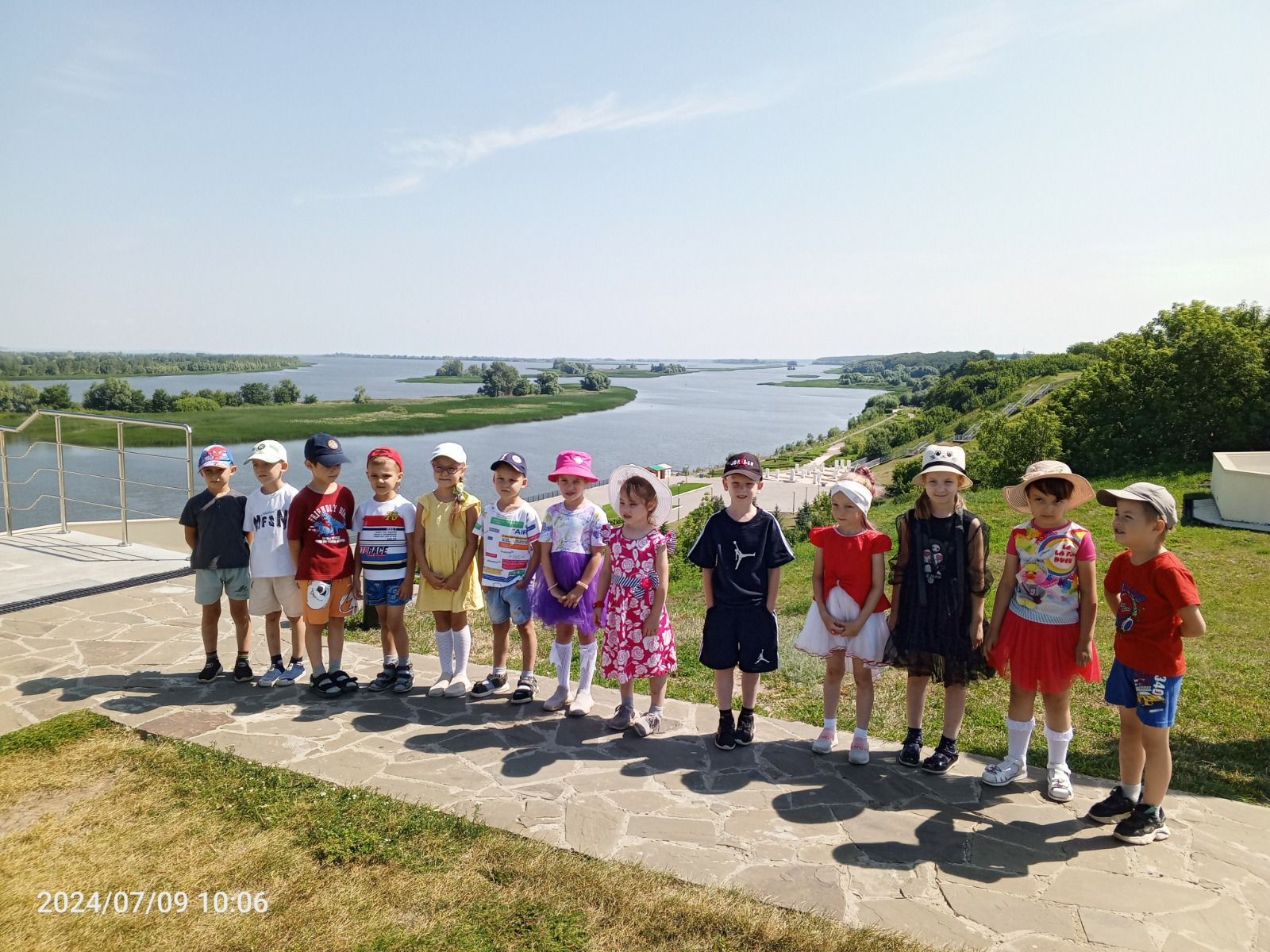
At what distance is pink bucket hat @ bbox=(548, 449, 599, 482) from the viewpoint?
4516 mm

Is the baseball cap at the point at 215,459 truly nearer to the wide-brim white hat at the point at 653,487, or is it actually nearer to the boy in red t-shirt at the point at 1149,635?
the wide-brim white hat at the point at 653,487

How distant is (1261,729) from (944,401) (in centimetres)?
9246

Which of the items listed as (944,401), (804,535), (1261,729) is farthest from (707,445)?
(1261,729)

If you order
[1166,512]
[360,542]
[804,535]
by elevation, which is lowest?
[804,535]

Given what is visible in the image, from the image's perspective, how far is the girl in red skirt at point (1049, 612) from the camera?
3.66 m

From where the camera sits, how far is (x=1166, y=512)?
3.34 metres

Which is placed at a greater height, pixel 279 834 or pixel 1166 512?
pixel 1166 512

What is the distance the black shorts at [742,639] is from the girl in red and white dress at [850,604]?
0.60 ft

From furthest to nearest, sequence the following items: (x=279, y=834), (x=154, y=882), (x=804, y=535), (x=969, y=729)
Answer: (x=804, y=535)
(x=969, y=729)
(x=279, y=834)
(x=154, y=882)

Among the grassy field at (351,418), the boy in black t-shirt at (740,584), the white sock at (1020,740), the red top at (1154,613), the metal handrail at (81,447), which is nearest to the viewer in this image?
the red top at (1154,613)

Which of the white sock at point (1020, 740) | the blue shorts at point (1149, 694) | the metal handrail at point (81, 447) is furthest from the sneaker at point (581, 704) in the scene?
the metal handrail at point (81, 447)

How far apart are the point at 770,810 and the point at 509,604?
80.5 inches

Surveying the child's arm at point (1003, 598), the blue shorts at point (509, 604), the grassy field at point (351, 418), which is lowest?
the grassy field at point (351, 418)

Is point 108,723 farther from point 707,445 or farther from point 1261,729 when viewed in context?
point 707,445
